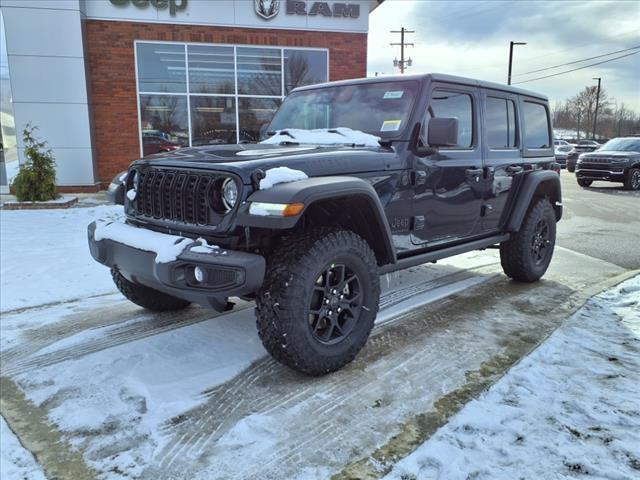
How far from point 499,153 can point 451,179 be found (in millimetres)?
953

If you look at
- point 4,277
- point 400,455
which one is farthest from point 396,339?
point 4,277

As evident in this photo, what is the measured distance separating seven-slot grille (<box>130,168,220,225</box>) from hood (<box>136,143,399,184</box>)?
0.07 meters

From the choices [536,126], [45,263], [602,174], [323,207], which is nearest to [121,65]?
[45,263]

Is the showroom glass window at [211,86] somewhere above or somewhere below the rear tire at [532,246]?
above

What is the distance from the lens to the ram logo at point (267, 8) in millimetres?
12414

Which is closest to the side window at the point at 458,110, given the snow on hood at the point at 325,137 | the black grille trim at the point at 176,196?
the snow on hood at the point at 325,137

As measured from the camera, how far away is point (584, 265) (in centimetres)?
635

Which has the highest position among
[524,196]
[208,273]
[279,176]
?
[279,176]

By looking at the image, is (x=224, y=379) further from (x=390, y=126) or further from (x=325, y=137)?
(x=390, y=126)

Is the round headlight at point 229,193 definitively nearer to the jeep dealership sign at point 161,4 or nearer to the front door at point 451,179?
the front door at point 451,179

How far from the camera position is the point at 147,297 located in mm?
4246

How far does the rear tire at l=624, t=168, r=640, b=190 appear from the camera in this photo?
52.1 ft

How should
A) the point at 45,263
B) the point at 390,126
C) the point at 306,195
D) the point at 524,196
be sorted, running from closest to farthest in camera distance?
the point at 306,195 → the point at 390,126 → the point at 524,196 → the point at 45,263

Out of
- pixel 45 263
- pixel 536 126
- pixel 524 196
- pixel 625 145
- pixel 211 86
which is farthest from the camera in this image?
pixel 625 145
